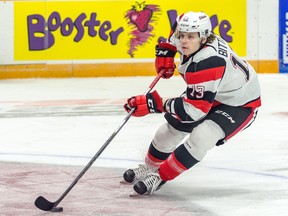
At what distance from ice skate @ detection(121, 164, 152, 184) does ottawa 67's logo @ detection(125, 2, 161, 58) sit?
662 cm

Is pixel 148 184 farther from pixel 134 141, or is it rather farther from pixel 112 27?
pixel 112 27

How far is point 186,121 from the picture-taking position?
4.86m

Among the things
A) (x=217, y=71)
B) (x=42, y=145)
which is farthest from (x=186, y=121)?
(x=42, y=145)

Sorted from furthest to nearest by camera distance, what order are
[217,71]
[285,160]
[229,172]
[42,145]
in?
1. [42,145]
2. [285,160]
3. [229,172]
4. [217,71]

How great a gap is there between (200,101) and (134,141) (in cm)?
206

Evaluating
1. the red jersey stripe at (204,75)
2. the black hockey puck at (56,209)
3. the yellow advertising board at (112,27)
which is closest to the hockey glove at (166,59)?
the red jersey stripe at (204,75)

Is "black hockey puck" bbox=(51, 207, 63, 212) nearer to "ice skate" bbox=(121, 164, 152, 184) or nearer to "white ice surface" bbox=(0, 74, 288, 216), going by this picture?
"white ice surface" bbox=(0, 74, 288, 216)

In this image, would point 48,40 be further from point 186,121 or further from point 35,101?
point 186,121

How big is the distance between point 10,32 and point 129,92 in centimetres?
218

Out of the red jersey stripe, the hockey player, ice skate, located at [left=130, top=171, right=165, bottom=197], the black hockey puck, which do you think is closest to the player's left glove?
the hockey player

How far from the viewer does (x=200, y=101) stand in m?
4.77

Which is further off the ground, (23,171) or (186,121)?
(186,121)

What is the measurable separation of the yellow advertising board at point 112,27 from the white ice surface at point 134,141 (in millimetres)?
902

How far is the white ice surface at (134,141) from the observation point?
5000mm
